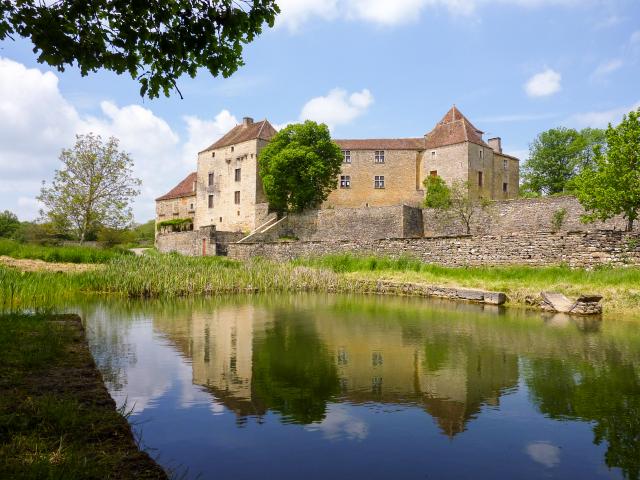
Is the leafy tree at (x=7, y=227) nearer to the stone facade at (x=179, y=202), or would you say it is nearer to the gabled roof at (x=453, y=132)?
the stone facade at (x=179, y=202)

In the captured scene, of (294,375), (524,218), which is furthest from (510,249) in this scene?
(294,375)

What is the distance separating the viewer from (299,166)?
133 feet

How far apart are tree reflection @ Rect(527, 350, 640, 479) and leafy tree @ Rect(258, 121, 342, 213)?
33549 mm

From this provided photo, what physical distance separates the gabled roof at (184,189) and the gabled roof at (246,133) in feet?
19.8

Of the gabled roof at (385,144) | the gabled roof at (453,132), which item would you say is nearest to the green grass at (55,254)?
the gabled roof at (385,144)

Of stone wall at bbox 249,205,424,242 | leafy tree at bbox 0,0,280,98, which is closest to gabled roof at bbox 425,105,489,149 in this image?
stone wall at bbox 249,205,424,242

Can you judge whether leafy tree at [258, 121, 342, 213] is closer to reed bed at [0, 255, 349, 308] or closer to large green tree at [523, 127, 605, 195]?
reed bed at [0, 255, 349, 308]

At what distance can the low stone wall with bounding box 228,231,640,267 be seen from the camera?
19312 mm

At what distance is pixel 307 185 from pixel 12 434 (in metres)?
38.0

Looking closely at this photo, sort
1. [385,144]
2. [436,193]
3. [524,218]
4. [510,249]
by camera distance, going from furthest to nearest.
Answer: [385,144] → [436,193] → [524,218] → [510,249]

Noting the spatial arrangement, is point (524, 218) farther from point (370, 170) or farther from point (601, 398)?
point (601, 398)

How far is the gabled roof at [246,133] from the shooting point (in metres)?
46.0

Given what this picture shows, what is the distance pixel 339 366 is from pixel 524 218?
30177 mm

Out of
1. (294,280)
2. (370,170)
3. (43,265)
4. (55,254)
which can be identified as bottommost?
(294,280)
